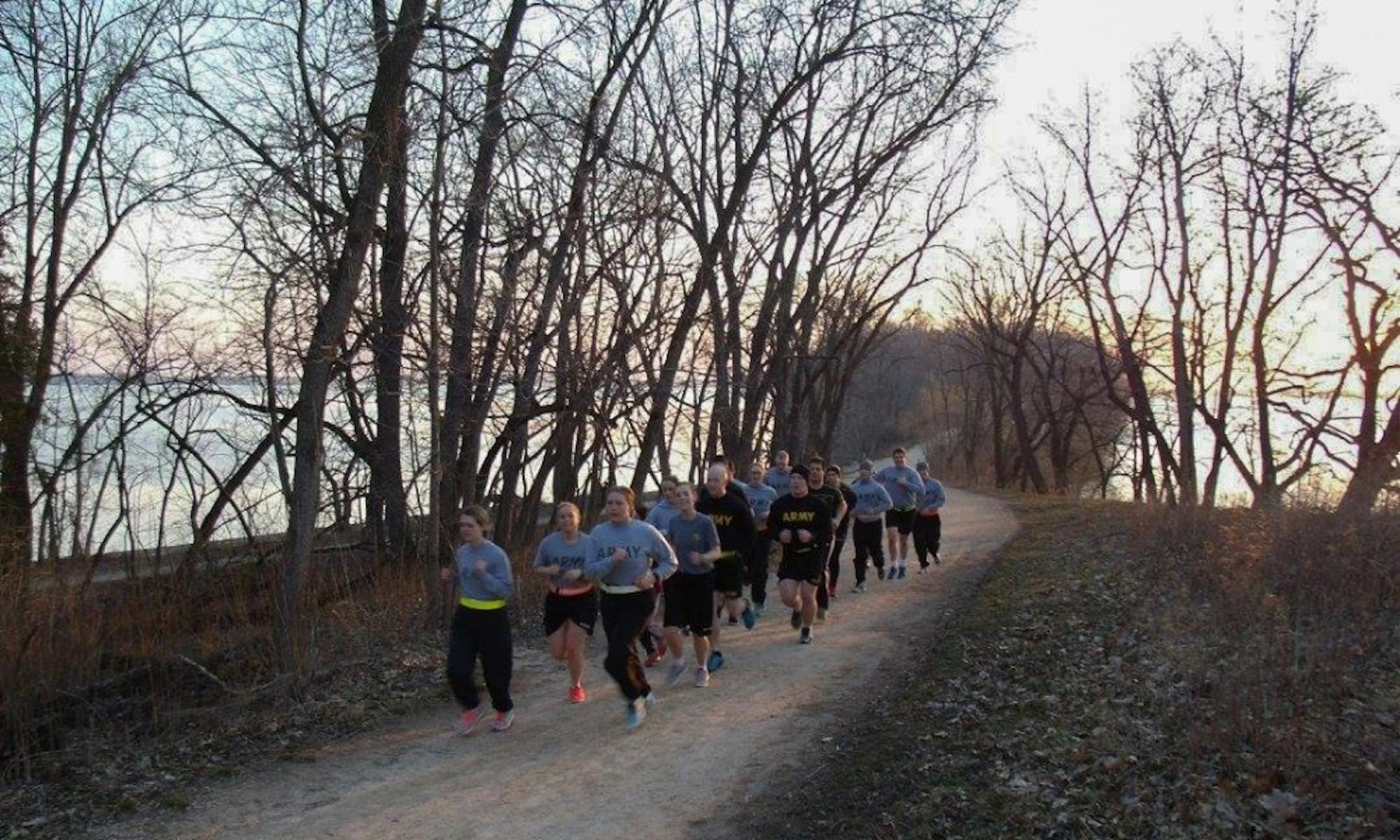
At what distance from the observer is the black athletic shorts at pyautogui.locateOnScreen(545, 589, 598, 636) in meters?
8.10

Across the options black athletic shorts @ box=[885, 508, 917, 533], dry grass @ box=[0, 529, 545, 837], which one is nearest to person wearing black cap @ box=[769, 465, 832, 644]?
dry grass @ box=[0, 529, 545, 837]

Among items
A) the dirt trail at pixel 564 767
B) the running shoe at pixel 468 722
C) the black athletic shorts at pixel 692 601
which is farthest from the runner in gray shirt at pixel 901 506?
the running shoe at pixel 468 722

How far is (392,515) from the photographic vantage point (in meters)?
13.5

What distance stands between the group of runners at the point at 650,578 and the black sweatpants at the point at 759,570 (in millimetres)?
19

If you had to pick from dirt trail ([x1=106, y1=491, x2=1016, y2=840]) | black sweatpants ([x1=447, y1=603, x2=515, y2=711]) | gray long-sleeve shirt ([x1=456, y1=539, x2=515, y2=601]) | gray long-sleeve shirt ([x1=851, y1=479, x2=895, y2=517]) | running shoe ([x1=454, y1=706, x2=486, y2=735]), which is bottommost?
dirt trail ([x1=106, y1=491, x2=1016, y2=840])

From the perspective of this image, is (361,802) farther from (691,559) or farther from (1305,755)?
(1305,755)

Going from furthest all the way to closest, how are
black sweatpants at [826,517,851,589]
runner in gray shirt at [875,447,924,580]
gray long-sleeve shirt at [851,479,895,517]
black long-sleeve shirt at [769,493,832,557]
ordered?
runner in gray shirt at [875,447,924,580], gray long-sleeve shirt at [851,479,895,517], black sweatpants at [826,517,851,589], black long-sleeve shirt at [769,493,832,557]

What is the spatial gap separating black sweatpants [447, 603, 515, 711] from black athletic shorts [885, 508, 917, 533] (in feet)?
27.5

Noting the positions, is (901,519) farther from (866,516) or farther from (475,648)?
(475,648)

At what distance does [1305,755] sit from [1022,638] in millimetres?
4376

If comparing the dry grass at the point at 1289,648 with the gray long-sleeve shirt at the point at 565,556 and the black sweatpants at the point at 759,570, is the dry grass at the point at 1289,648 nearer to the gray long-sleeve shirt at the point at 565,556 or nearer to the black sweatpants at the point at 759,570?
the black sweatpants at the point at 759,570

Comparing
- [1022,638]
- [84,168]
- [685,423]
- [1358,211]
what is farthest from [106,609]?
[1358,211]

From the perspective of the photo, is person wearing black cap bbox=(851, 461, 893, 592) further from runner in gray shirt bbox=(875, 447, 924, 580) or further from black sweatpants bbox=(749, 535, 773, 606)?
black sweatpants bbox=(749, 535, 773, 606)

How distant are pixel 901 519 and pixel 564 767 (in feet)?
29.7
